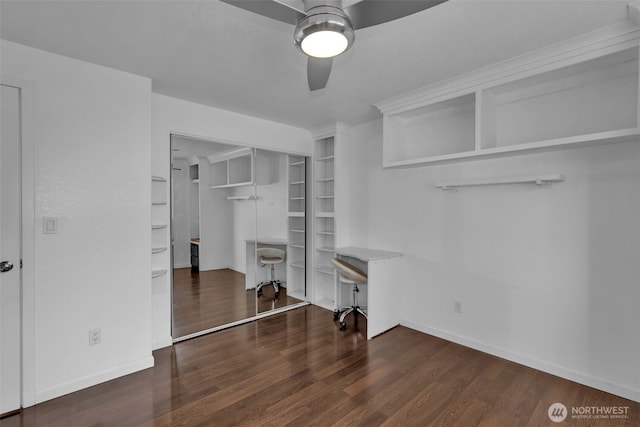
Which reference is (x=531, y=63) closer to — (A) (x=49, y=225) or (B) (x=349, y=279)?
(B) (x=349, y=279)

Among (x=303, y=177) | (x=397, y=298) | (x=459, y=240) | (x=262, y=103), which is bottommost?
(x=397, y=298)

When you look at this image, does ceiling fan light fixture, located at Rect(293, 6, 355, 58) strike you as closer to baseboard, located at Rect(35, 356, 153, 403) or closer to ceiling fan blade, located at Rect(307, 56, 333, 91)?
ceiling fan blade, located at Rect(307, 56, 333, 91)

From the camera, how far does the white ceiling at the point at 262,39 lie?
1.81 metres

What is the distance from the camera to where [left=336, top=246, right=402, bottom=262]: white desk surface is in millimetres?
3455

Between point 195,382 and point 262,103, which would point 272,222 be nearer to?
point 262,103

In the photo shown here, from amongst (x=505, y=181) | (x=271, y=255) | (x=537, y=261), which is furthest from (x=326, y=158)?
(x=537, y=261)

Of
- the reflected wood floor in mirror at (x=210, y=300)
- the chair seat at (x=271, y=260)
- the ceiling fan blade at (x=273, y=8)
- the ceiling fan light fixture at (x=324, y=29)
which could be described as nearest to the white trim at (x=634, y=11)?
the ceiling fan light fixture at (x=324, y=29)

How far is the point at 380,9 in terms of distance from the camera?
143 centimetres

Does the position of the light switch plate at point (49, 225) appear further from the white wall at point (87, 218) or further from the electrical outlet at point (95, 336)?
the electrical outlet at point (95, 336)

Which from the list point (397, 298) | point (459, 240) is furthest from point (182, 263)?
point (459, 240)

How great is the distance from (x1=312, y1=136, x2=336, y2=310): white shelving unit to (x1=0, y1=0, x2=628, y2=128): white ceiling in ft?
5.26

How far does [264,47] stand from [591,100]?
99.2 inches

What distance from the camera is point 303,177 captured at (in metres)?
4.51

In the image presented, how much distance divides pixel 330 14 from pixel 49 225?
2.43m
